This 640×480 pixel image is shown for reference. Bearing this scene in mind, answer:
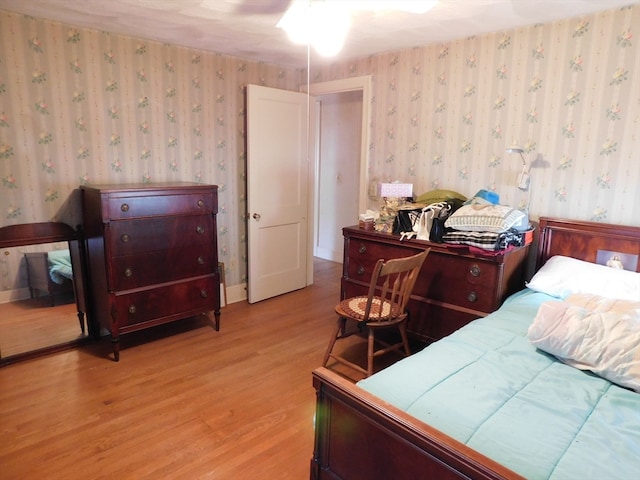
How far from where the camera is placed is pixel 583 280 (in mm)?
2211

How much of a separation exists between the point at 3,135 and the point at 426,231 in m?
2.78

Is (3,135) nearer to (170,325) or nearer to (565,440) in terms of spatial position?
(170,325)

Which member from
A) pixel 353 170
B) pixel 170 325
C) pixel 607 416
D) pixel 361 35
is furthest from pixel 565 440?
pixel 353 170

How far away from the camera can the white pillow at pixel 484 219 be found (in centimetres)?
234

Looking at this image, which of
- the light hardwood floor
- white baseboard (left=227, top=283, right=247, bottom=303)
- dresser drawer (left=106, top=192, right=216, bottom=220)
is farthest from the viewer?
white baseboard (left=227, top=283, right=247, bottom=303)

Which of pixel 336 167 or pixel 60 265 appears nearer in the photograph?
pixel 60 265

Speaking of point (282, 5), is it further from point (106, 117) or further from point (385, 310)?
point (385, 310)

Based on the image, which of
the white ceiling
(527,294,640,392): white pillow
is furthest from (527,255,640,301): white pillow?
the white ceiling

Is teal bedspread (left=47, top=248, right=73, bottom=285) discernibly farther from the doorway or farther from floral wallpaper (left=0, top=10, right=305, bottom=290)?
the doorway

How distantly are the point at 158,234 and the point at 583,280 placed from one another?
2651 millimetres

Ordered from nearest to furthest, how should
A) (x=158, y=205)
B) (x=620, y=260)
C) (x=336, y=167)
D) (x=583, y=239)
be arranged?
(x=620, y=260)
(x=583, y=239)
(x=158, y=205)
(x=336, y=167)

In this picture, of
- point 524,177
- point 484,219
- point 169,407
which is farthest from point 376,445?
point 524,177

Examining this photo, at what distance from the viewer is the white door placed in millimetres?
3674

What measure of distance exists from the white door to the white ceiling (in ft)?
2.22
